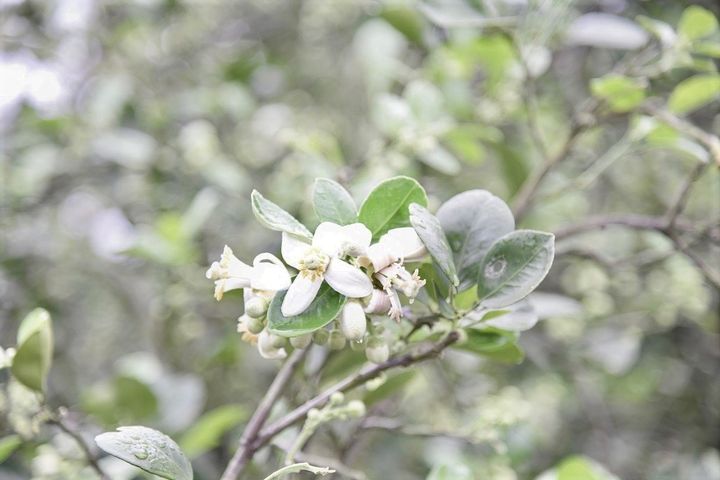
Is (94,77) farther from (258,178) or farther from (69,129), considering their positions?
(258,178)

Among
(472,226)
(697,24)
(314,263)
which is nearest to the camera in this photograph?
(314,263)

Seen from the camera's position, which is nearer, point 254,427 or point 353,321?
point 353,321

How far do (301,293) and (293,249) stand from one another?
0.04 metres

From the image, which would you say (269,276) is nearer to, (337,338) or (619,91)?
(337,338)

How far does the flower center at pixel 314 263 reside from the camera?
56cm

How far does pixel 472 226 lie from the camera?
0.67 m

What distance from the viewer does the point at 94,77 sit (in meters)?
2.28

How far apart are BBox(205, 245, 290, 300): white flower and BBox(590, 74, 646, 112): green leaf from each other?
63 cm

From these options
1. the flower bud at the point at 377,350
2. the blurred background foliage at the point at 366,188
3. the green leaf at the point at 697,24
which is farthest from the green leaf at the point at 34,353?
the green leaf at the point at 697,24

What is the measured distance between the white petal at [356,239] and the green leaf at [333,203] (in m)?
0.02

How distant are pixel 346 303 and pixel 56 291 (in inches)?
75.6

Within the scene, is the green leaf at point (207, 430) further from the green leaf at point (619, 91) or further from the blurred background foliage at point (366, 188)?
the green leaf at point (619, 91)

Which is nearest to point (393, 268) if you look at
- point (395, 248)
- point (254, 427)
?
point (395, 248)

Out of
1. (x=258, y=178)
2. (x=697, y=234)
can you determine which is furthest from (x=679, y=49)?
(x=258, y=178)
